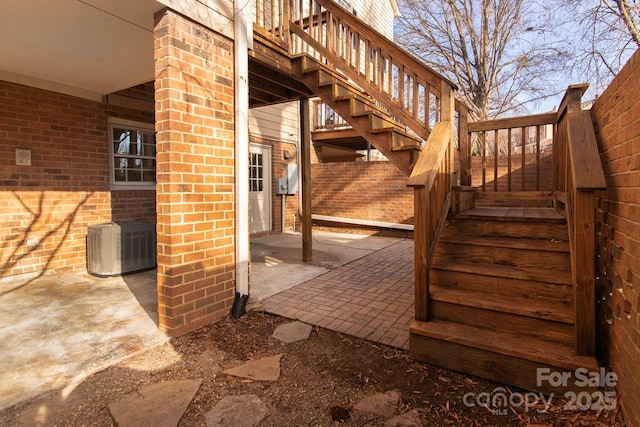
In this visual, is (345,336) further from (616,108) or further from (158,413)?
(616,108)

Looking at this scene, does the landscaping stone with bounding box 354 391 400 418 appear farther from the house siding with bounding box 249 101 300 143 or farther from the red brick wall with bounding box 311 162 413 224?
the house siding with bounding box 249 101 300 143

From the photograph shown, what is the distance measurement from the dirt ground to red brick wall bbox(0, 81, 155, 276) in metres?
3.08

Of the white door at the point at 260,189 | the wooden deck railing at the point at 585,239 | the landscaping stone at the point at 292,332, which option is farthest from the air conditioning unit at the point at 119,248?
the wooden deck railing at the point at 585,239

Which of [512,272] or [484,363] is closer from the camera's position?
[484,363]

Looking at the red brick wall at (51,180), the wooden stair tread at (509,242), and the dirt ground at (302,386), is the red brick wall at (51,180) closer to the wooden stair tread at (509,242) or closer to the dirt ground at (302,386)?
the dirt ground at (302,386)

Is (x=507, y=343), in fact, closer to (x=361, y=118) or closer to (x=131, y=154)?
(x=361, y=118)

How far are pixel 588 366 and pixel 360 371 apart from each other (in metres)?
1.33

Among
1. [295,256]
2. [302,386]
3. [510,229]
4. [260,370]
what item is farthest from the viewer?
[295,256]

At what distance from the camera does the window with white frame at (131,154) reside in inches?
207

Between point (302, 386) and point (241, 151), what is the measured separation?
209 cm

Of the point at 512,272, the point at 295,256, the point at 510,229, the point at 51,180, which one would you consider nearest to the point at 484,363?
the point at 512,272

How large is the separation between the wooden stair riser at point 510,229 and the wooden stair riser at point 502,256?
10.2 inches

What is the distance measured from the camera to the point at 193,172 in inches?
114

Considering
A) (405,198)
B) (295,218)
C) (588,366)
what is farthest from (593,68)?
(588,366)
